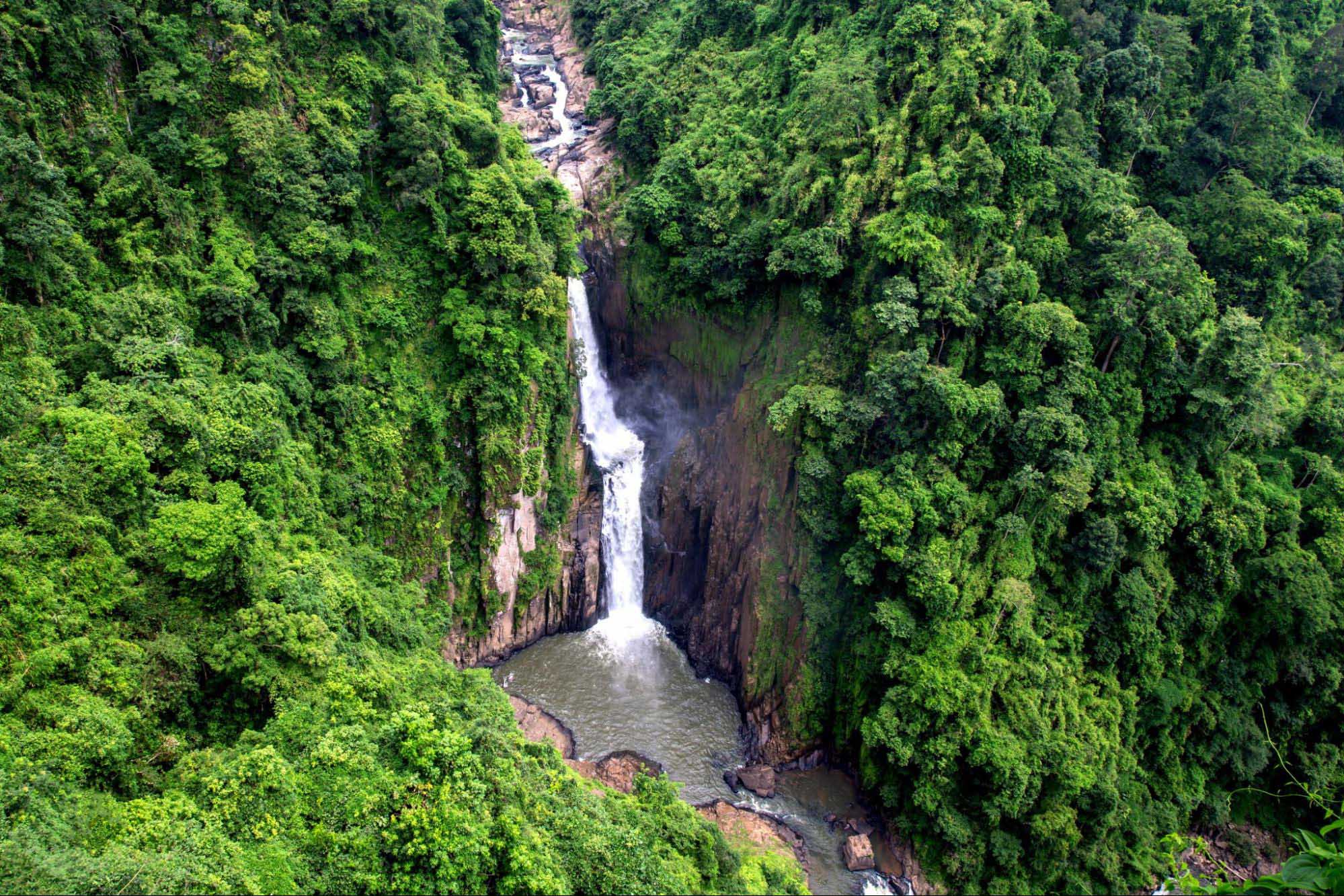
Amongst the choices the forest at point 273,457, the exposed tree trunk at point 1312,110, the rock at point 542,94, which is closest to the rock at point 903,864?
the forest at point 273,457

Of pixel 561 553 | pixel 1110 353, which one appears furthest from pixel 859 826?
pixel 1110 353

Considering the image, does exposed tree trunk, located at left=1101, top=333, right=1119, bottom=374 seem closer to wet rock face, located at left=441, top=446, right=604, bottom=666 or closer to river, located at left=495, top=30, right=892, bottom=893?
river, located at left=495, top=30, right=892, bottom=893

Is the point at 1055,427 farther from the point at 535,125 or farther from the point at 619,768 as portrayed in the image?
the point at 535,125

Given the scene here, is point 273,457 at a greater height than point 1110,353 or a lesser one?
lesser

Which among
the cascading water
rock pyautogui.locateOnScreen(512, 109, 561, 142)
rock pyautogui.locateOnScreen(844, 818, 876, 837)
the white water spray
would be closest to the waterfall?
the cascading water

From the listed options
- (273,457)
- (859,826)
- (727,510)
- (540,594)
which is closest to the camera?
(273,457)

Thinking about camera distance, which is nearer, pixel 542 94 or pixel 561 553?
pixel 561 553

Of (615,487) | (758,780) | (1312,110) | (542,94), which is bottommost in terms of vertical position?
(758,780)
